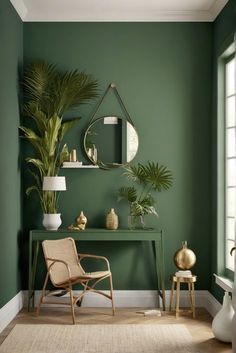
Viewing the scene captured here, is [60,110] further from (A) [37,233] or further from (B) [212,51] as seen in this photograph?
(B) [212,51]

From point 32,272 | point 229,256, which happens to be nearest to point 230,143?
point 229,256

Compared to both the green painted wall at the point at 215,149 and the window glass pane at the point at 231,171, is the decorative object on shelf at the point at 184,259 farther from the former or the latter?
the window glass pane at the point at 231,171

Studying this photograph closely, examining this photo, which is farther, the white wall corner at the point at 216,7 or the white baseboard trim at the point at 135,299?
the white baseboard trim at the point at 135,299

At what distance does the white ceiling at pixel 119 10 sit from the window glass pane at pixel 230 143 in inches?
51.2

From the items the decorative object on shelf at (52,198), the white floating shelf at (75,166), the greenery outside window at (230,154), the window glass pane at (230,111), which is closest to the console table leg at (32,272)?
the decorative object on shelf at (52,198)

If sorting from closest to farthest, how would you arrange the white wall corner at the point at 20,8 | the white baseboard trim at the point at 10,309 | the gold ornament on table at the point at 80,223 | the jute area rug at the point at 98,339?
the jute area rug at the point at 98,339 → the white baseboard trim at the point at 10,309 → the white wall corner at the point at 20,8 → the gold ornament on table at the point at 80,223

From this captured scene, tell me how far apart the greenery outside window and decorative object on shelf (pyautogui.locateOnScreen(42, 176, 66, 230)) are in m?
1.74

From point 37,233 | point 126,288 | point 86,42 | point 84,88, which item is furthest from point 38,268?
point 86,42

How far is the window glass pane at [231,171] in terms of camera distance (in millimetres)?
5840

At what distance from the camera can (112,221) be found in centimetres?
625

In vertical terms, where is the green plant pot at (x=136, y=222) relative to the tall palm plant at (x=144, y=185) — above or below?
below

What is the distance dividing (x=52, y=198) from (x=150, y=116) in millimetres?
1442

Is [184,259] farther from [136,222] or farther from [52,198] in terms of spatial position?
[52,198]

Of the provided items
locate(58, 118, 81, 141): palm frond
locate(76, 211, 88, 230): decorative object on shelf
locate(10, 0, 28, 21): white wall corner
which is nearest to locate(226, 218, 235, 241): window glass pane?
locate(76, 211, 88, 230): decorative object on shelf
